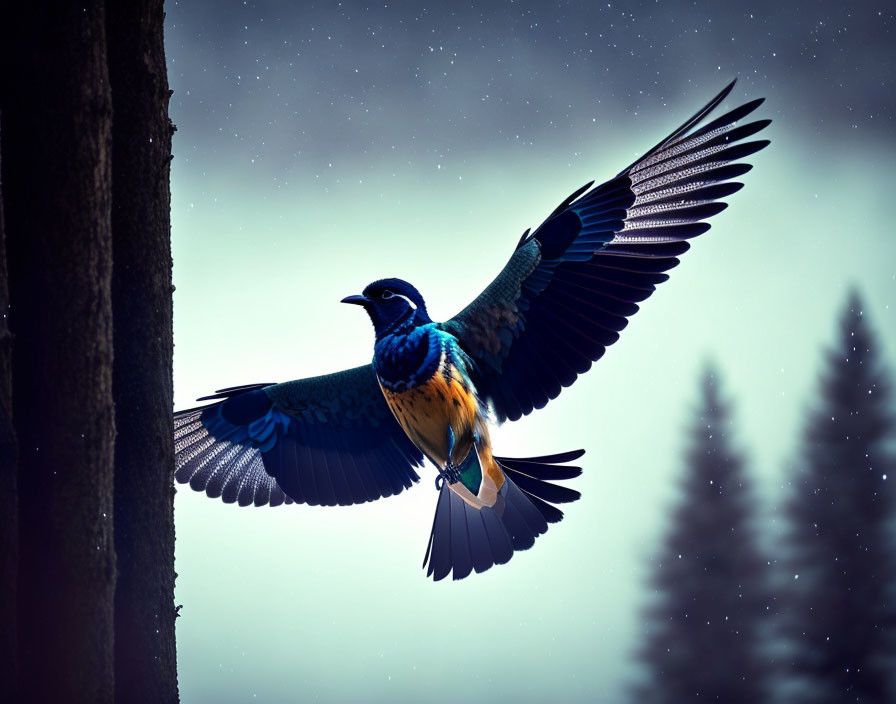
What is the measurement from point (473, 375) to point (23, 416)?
162 cm

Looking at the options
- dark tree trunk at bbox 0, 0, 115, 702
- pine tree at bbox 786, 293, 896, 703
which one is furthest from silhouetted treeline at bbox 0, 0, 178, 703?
pine tree at bbox 786, 293, 896, 703

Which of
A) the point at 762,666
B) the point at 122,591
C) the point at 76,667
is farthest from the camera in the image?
the point at 762,666

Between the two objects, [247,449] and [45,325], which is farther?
[247,449]

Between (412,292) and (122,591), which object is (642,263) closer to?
(412,292)

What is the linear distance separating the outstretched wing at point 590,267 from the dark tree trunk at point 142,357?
120 centimetres

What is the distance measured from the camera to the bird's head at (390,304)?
10.6ft

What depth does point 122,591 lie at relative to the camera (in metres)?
2.27

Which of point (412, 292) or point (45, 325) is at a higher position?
point (412, 292)

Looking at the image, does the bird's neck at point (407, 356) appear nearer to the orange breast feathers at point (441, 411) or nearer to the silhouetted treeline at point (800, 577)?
the orange breast feathers at point (441, 411)

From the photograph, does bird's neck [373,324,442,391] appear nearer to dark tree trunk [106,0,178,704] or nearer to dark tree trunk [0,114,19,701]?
dark tree trunk [106,0,178,704]

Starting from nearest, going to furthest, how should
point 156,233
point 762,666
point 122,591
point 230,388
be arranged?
point 122,591
point 156,233
point 230,388
point 762,666

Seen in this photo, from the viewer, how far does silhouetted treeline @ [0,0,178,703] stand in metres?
2.09

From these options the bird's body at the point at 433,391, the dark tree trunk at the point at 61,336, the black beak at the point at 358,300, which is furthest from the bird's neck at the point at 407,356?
the dark tree trunk at the point at 61,336

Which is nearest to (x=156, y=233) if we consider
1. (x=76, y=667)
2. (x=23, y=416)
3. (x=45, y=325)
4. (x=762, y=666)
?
(x=45, y=325)
